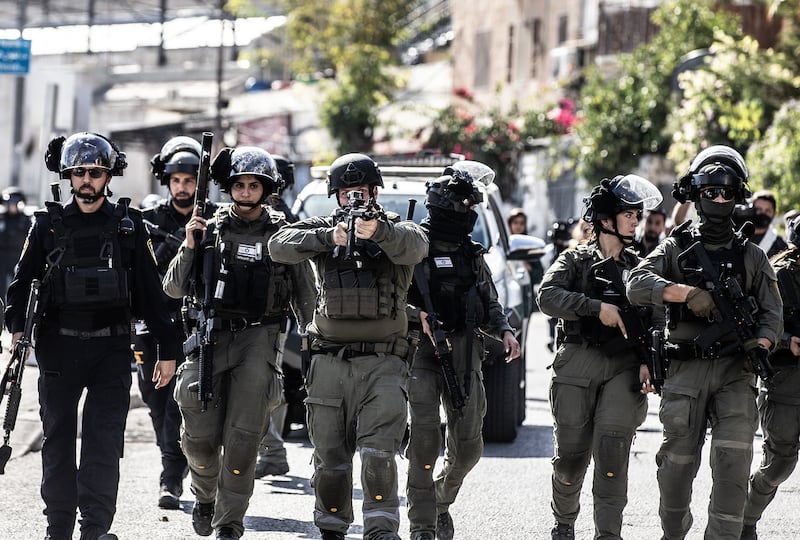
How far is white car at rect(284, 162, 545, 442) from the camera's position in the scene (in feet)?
37.6

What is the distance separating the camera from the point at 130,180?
4959 centimetres

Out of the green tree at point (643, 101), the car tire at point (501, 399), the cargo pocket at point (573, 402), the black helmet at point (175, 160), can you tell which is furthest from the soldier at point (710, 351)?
the green tree at point (643, 101)

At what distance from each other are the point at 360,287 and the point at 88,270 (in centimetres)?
131

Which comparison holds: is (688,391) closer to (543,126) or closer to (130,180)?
(543,126)

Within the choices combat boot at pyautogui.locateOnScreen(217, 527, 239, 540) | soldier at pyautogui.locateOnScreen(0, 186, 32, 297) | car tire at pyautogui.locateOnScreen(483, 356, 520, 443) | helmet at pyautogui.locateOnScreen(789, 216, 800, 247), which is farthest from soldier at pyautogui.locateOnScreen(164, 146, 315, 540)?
soldier at pyautogui.locateOnScreen(0, 186, 32, 297)

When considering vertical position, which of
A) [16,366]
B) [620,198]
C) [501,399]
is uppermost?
[620,198]

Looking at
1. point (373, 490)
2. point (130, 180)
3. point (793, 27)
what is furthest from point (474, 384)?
point (130, 180)

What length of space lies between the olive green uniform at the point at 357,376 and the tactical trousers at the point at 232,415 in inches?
14.3

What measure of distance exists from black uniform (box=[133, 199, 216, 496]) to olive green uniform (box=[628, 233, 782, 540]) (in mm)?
3121

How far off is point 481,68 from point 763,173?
24170 mm

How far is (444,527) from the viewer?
8.02 metres

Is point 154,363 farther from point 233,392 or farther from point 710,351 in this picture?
point 710,351

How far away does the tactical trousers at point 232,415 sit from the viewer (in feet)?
24.7

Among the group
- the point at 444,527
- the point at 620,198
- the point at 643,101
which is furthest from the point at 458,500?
the point at 643,101
